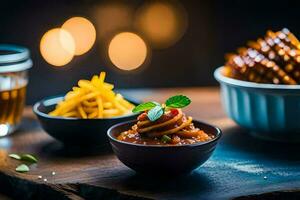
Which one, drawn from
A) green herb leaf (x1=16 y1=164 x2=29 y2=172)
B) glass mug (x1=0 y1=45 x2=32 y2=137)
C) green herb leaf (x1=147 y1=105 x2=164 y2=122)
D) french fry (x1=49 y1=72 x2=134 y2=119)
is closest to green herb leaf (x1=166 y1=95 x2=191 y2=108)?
green herb leaf (x1=147 y1=105 x2=164 y2=122)

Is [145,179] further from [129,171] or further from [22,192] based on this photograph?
[22,192]

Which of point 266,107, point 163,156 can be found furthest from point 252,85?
point 163,156

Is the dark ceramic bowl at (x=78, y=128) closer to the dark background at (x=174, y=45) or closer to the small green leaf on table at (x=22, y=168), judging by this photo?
A: the small green leaf on table at (x=22, y=168)

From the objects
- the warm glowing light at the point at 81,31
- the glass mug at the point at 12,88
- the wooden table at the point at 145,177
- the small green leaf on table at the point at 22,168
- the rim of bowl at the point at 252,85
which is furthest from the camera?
the warm glowing light at the point at 81,31

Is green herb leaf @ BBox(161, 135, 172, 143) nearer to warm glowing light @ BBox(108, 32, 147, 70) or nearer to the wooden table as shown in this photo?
the wooden table

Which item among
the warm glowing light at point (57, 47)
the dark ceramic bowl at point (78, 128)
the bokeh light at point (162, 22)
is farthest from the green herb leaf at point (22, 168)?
the bokeh light at point (162, 22)

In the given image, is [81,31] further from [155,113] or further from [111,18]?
A: [155,113]
